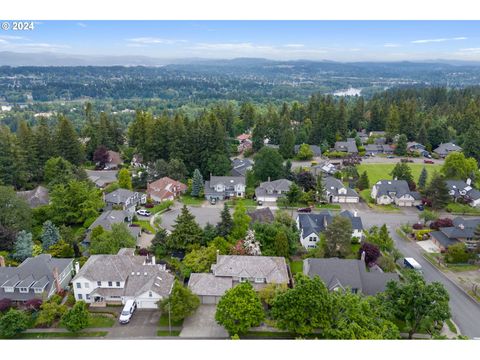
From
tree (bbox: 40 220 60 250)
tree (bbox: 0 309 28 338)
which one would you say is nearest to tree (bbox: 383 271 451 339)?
tree (bbox: 0 309 28 338)

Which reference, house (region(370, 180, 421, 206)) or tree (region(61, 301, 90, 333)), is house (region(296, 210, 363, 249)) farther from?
tree (region(61, 301, 90, 333))

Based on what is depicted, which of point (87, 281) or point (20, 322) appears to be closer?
point (20, 322)

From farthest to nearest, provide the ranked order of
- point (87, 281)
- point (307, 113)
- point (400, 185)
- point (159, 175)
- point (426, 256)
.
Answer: point (307, 113) < point (159, 175) < point (400, 185) < point (426, 256) < point (87, 281)

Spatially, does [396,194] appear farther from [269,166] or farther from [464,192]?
[269,166]

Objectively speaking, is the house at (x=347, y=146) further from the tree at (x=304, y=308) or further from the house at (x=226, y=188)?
the tree at (x=304, y=308)

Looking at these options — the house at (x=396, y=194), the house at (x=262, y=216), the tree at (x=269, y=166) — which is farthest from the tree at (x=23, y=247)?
the house at (x=396, y=194)

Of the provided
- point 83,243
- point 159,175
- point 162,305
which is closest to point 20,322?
point 162,305

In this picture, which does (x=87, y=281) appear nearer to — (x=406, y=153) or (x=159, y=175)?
(x=159, y=175)
